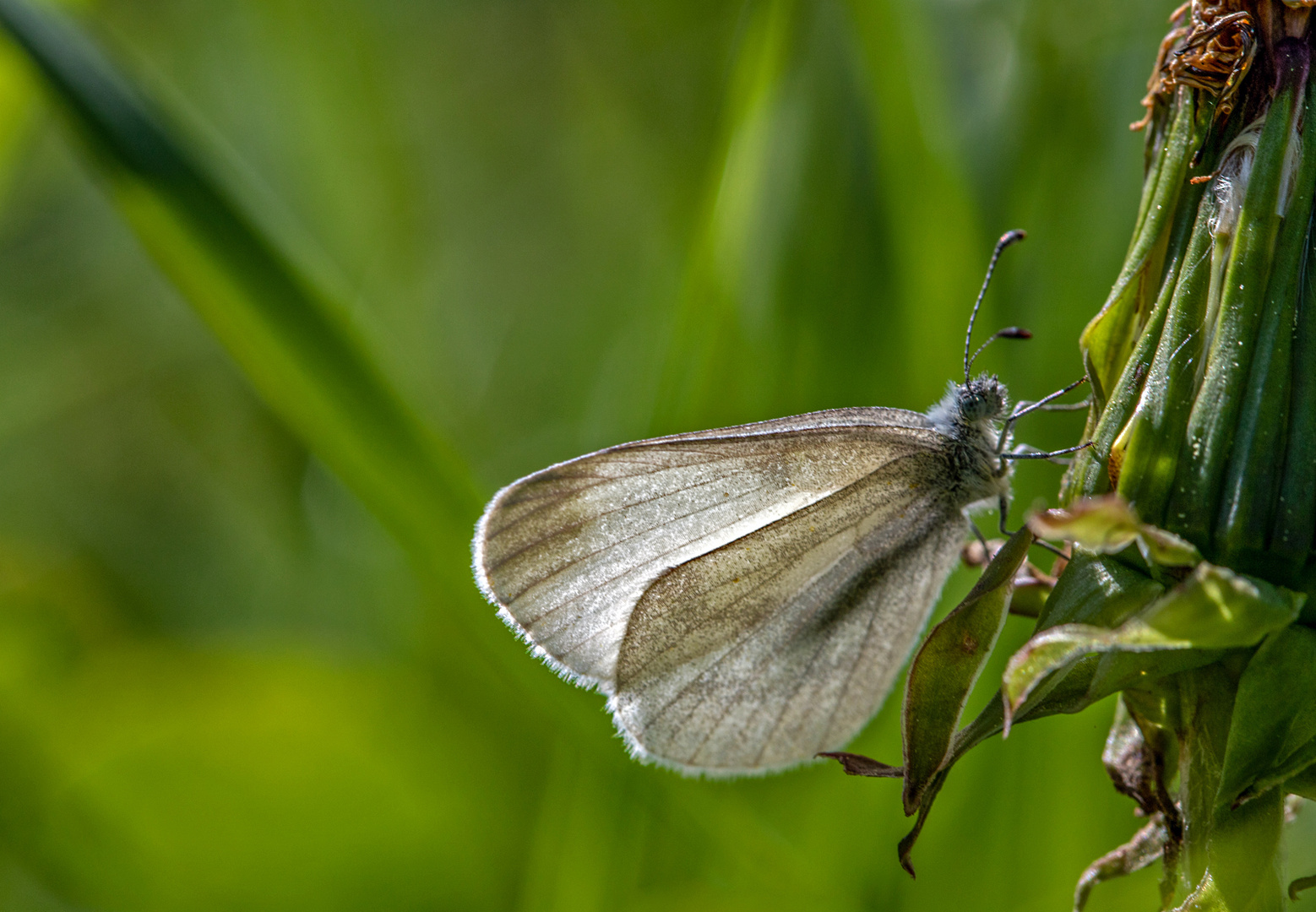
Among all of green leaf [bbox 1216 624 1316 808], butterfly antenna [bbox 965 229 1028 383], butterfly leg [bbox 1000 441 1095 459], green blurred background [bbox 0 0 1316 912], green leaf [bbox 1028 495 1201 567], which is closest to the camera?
green leaf [bbox 1028 495 1201 567]

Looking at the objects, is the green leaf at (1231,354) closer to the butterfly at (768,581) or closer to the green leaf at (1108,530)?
the green leaf at (1108,530)

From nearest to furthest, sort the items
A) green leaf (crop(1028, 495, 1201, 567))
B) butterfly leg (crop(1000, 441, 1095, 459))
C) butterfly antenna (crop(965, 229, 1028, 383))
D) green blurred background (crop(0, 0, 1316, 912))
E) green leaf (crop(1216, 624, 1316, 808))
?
1. green leaf (crop(1028, 495, 1201, 567))
2. green leaf (crop(1216, 624, 1316, 808))
3. butterfly leg (crop(1000, 441, 1095, 459))
4. butterfly antenna (crop(965, 229, 1028, 383))
5. green blurred background (crop(0, 0, 1316, 912))

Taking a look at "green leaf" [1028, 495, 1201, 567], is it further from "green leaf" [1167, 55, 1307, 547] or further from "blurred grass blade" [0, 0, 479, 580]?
"blurred grass blade" [0, 0, 479, 580]

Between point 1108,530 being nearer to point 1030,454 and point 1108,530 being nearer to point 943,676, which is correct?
point 943,676

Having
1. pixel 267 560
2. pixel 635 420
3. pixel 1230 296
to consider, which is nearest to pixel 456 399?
pixel 267 560

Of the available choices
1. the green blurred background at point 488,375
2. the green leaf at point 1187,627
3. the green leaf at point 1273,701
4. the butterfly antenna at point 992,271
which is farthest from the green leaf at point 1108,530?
the green blurred background at point 488,375

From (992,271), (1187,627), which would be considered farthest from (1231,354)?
(992,271)

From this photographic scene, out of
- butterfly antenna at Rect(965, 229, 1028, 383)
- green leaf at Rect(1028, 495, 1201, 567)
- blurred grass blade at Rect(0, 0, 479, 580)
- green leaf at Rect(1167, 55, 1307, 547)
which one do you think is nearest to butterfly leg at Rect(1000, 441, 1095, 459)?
butterfly antenna at Rect(965, 229, 1028, 383)
